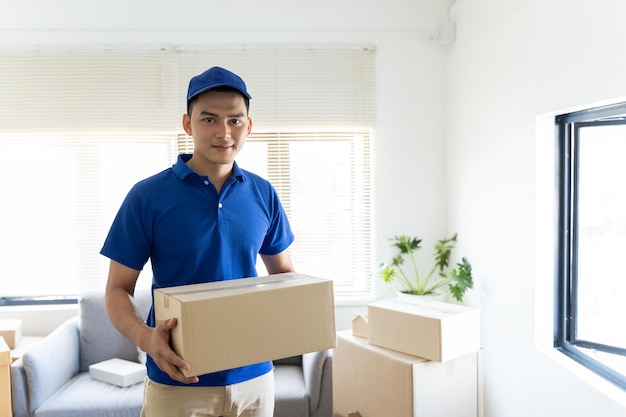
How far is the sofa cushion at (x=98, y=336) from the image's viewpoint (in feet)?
10.1

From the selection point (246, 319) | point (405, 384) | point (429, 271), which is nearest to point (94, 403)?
point (405, 384)

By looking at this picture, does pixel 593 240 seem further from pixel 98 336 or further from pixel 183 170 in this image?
pixel 98 336

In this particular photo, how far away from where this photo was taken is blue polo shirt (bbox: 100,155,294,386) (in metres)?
1.36

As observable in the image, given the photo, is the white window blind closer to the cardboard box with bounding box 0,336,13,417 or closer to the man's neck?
the cardboard box with bounding box 0,336,13,417

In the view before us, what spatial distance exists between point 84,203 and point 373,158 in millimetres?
1826

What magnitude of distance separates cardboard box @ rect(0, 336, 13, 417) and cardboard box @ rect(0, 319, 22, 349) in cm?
42

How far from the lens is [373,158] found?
345 centimetres

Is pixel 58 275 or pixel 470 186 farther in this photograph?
pixel 58 275

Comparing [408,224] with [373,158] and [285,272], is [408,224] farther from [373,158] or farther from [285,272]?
[285,272]

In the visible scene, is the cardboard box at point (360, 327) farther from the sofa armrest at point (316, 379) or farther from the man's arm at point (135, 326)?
the man's arm at point (135, 326)

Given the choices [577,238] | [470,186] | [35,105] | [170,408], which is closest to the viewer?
[170,408]

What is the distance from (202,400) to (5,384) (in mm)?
1704

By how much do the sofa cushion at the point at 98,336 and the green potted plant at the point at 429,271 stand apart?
151cm

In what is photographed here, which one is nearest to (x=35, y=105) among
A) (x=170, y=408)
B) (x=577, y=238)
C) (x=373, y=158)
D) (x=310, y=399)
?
(x=373, y=158)
